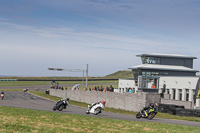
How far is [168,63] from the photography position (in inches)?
2672

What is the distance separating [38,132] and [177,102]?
25.0 metres

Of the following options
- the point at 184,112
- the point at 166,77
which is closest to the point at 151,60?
the point at 166,77

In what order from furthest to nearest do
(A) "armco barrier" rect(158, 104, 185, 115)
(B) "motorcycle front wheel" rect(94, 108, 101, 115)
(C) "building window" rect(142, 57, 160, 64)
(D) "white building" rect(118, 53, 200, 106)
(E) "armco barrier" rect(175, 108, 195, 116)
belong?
1. (C) "building window" rect(142, 57, 160, 64)
2. (D) "white building" rect(118, 53, 200, 106)
3. (A) "armco barrier" rect(158, 104, 185, 115)
4. (E) "armco barrier" rect(175, 108, 195, 116)
5. (B) "motorcycle front wheel" rect(94, 108, 101, 115)

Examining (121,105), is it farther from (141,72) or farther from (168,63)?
(168,63)

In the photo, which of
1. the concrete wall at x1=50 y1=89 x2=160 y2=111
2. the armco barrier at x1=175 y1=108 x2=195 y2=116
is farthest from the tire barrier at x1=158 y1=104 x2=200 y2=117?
the concrete wall at x1=50 y1=89 x2=160 y2=111

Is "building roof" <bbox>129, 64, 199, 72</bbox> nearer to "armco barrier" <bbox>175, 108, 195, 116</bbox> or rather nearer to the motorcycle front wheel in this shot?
"armco barrier" <bbox>175, 108, 195, 116</bbox>

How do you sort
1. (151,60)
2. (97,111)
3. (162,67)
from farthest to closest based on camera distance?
(151,60), (162,67), (97,111)

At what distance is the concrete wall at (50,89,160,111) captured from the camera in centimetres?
3703

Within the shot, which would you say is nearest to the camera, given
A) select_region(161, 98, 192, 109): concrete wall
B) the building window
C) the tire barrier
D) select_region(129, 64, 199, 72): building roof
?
the tire barrier

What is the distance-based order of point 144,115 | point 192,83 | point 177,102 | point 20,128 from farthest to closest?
point 192,83
point 177,102
point 144,115
point 20,128

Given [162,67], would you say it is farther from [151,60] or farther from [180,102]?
[180,102]

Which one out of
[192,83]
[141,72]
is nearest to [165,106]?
[192,83]

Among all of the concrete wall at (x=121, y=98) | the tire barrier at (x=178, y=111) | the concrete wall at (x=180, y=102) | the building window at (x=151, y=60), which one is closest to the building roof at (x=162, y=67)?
the building window at (x=151, y=60)

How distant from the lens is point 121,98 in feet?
143
